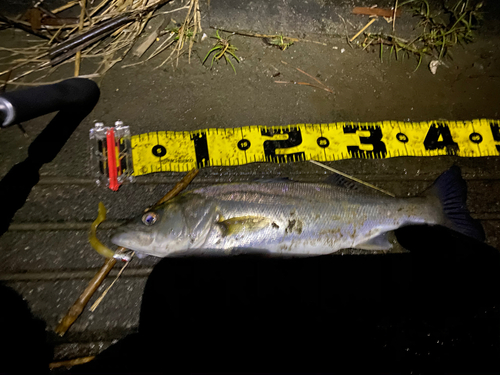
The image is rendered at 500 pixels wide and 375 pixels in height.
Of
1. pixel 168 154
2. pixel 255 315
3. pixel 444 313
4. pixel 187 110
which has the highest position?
pixel 187 110

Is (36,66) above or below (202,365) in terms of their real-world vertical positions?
above

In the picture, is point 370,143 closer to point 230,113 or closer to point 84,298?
point 230,113

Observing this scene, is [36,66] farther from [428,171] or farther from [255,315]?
[428,171]

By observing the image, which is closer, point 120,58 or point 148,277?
point 148,277

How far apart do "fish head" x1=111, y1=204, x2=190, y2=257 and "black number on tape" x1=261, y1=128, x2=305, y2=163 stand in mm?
1154

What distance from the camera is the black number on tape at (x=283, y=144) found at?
2896mm

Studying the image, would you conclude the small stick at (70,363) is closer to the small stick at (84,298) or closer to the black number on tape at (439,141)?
the small stick at (84,298)

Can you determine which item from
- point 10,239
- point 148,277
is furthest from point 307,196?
point 10,239

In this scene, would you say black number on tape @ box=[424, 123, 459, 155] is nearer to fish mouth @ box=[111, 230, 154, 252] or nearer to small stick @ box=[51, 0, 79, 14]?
fish mouth @ box=[111, 230, 154, 252]

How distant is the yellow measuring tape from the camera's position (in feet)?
9.22

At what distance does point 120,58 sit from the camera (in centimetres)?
303

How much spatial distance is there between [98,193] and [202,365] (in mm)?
1936

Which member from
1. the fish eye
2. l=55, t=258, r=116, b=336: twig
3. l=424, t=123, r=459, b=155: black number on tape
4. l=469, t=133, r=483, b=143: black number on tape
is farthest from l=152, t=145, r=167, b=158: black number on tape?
l=469, t=133, r=483, b=143: black number on tape

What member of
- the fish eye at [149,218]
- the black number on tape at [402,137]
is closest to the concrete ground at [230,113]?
the black number on tape at [402,137]
